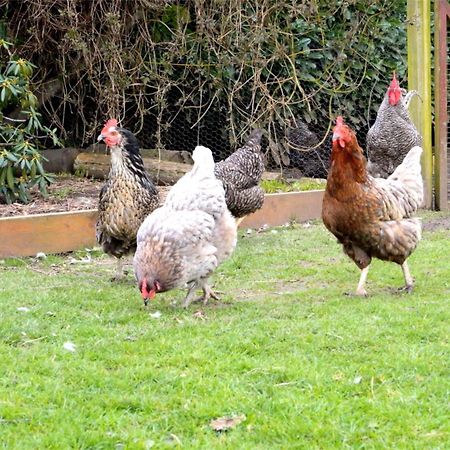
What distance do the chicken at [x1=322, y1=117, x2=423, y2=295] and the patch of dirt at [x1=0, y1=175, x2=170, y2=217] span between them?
3201 millimetres

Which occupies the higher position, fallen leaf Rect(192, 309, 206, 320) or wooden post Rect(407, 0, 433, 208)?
wooden post Rect(407, 0, 433, 208)

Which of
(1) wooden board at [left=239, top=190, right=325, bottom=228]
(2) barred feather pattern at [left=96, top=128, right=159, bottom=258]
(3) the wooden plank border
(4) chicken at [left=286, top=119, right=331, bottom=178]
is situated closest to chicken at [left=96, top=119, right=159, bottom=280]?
(2) barred feather pattern at [left=96, top=128, right=159, bottom=258]

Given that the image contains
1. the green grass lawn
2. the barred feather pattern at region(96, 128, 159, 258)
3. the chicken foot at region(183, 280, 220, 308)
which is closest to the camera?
the green grass lawn

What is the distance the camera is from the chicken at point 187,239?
479cm

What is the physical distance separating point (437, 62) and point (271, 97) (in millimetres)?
1978

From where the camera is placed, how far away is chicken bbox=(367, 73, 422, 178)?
8.76 m

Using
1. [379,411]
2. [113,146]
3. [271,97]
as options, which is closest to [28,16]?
[271,97]

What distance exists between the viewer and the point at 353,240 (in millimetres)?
5453

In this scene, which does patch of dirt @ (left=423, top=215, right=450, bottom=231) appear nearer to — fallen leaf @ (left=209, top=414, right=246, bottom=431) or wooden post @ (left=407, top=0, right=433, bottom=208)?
wooden post @ (left=407, top=0, right=433, bottom=208)

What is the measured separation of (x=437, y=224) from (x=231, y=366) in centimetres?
536

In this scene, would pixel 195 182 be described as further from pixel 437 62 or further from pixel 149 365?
pixel 437 62

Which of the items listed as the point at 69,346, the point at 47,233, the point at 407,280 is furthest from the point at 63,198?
the point at 69,346

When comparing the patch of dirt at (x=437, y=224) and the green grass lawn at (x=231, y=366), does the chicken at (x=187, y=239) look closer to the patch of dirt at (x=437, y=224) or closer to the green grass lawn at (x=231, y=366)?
the green grass lawn at (x=231, y=366)

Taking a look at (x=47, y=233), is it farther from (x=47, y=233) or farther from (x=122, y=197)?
(x=122, y=197)
